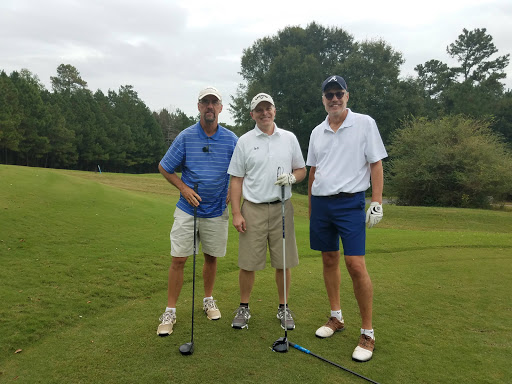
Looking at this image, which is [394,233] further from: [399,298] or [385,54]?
[385,54]

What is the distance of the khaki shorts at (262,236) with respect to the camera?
3.77 m

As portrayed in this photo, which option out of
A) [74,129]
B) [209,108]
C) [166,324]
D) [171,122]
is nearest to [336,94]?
[209,108]

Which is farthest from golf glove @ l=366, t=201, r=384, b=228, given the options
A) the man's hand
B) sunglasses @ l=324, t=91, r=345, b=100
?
the man's hand

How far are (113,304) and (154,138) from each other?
2341 inches

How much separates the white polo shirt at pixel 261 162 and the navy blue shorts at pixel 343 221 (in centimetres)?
37

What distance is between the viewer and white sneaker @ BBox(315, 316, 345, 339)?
3461mm

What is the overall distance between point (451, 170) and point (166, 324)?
73.1 ft

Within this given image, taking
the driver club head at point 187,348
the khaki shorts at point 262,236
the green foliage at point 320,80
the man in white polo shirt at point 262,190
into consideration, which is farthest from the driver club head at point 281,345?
the green foliage at point 320,80

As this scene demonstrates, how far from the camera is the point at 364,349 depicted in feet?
10.2

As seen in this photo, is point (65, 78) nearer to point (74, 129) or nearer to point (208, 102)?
point (74, 129)

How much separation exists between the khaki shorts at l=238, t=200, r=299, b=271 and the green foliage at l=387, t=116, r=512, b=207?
2023 centimetres

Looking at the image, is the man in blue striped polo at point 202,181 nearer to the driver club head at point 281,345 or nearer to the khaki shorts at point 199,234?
the khaki shorts at point 199,234

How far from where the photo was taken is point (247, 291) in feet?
12.9

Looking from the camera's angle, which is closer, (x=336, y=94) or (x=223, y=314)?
(x=336, y=94)
